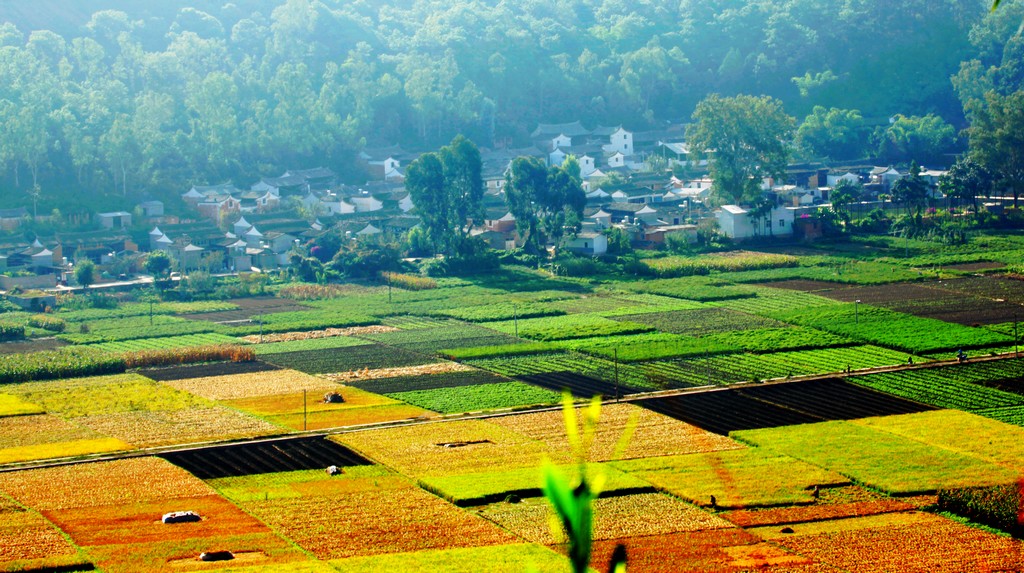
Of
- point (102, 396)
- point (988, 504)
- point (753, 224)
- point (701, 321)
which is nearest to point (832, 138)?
point (753, 224)

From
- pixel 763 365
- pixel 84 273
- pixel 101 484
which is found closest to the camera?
pixel 101 484

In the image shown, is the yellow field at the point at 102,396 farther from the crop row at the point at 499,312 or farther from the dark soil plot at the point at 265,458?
the crop row at the point at 499,312

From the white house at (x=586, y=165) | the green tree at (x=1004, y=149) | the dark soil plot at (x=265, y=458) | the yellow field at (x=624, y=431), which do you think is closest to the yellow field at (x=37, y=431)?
the dark soil plot at (x=265, y=458)

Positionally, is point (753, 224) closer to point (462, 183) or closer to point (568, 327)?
point (462, 183)

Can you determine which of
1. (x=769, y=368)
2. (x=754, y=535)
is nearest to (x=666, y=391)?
(x=769, y=368)

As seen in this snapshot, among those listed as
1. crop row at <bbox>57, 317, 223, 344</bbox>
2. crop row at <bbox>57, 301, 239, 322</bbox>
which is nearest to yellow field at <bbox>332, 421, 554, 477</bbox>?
crop row at <bbox>57, 317, 223, 344</bbox>

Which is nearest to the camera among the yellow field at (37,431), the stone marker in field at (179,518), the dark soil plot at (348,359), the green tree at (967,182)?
the stone marker in field at (179,518)

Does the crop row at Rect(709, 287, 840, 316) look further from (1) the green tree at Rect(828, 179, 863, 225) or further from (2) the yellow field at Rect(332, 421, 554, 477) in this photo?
(2) the yellow field at Rect(332, 421, 554, 477)
